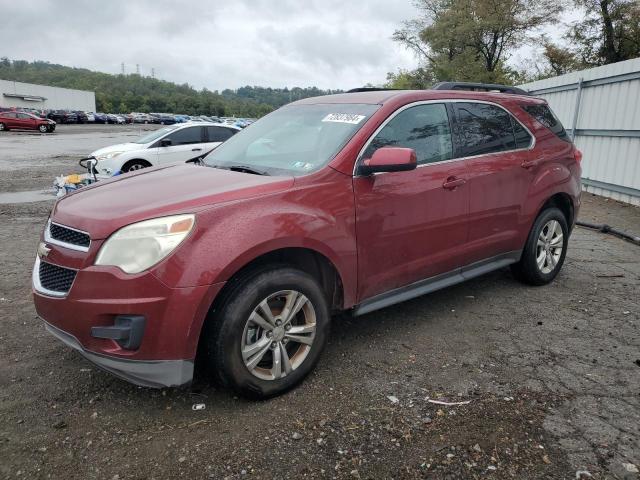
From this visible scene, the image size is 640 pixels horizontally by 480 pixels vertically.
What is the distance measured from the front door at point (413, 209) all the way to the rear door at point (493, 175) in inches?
5.5

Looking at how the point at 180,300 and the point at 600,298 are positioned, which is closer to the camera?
the point at 180,300

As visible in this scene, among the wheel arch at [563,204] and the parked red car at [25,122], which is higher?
the parked red car at [25,122]

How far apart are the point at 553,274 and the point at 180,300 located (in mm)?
3895

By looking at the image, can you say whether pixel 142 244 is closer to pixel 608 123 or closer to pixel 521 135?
pixel 521 135

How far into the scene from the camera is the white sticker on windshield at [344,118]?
3.41 metres

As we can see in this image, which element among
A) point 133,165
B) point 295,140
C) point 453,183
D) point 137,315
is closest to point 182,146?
point 133,165

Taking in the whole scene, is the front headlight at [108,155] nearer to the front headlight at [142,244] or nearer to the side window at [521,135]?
the side window at [521,135]

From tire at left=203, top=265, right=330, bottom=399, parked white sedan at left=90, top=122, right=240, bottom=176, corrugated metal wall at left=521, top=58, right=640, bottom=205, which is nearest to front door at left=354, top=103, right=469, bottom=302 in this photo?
tire at left=203, top=265, right=330, bottom=399

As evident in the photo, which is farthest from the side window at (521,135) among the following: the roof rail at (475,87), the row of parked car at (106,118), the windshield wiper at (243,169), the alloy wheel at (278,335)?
the row of parked car at (106,118)

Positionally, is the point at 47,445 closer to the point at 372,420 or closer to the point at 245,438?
the point at 245,438

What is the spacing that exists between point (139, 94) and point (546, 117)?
122060mm

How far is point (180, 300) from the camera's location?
8.15ft

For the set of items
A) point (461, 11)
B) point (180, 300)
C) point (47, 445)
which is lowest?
point (47, 445)

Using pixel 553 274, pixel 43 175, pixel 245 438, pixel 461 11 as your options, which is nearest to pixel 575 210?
pixel 553 274
